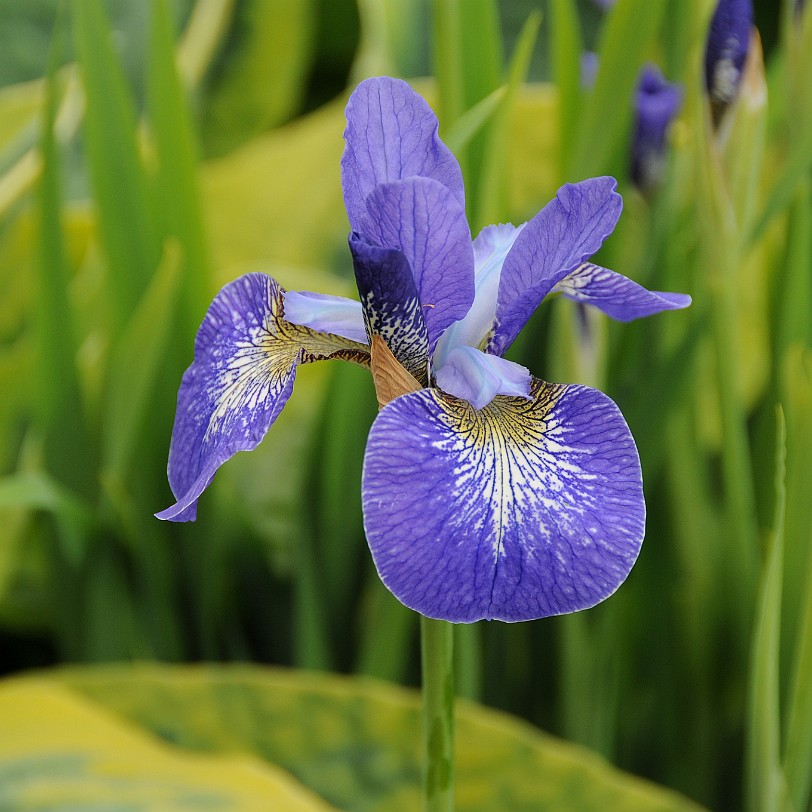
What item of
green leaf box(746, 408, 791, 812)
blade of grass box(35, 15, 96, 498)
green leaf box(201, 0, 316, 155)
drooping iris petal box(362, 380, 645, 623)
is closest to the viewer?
drooping iris petal box(362, 380, 645, 623)

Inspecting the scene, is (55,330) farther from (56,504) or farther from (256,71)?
(256,71)

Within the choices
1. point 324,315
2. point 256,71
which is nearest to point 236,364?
point 324,315

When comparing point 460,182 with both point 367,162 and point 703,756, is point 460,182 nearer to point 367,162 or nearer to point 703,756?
point 367,162

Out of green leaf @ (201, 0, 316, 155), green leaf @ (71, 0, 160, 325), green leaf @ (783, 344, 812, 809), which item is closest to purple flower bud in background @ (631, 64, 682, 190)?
green leaf @ (783, 344, 812, 809)

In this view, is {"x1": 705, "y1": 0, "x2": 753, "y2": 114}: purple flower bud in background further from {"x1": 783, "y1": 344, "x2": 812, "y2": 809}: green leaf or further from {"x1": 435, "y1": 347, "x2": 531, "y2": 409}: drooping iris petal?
{"x1": 435, "y1": 347, "x2": 531, "y2": 409}: drooping iris petal

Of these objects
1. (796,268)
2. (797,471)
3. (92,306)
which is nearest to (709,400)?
(796,268)
